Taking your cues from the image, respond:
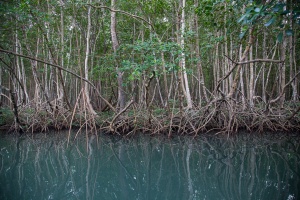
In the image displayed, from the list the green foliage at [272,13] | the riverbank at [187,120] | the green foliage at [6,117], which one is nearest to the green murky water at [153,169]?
the riverbank at [187,120]

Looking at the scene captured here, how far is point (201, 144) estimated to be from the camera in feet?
16.8

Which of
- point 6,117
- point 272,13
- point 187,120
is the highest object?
point 272,13

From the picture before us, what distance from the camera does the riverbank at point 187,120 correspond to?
602 cm

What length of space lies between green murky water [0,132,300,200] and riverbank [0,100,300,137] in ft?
2.05

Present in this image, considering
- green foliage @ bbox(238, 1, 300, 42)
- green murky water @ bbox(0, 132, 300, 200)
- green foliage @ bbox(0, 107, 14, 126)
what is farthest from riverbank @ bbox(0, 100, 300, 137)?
green foliage @ bbox(238, 1, 300, 42)

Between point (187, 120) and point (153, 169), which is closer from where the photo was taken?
point (153, 169)

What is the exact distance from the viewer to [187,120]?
243 inches

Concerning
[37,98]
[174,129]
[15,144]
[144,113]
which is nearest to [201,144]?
[174,129]

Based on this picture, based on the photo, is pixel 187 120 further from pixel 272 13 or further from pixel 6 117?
pixel 6 117

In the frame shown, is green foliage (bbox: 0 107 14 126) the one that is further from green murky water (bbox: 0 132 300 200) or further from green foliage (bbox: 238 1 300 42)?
green foliage (bbox: 238 1 300 42)

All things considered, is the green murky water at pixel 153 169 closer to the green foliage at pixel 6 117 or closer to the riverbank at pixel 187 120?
the riverbank at pixel 187 120

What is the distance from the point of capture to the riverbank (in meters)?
6.02

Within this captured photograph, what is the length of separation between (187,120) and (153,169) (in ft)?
9.57

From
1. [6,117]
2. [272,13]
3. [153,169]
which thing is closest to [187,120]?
[153,169]
